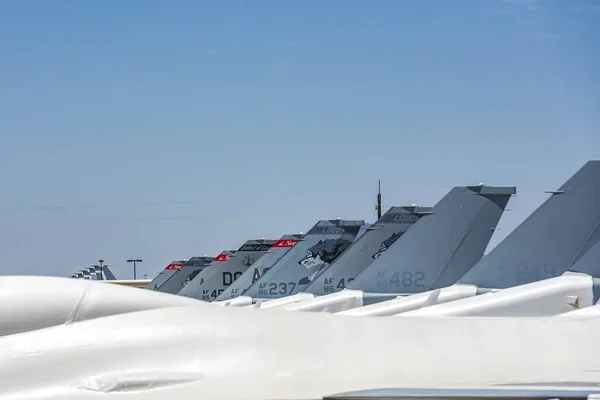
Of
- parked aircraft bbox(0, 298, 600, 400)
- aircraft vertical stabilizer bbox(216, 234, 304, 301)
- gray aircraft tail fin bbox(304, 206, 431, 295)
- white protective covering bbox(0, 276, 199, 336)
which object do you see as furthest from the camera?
aircraft vertical stabilizer bbox(216, 234, 304, 301)

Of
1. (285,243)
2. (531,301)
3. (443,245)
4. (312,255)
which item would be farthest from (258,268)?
(531,301)

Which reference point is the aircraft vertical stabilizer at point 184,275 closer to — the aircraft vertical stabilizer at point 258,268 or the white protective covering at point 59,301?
the aircraft vertical stabilizer at point 258,268

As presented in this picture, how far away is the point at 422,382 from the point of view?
18.4 ft

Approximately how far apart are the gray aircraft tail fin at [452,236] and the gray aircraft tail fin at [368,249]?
10.1ft

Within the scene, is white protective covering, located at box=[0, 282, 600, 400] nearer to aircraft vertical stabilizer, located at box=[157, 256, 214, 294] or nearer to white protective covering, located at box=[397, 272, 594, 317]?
white protective covering, located at box=[397, 272, 594, 317]

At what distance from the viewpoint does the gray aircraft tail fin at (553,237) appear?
14.0 m

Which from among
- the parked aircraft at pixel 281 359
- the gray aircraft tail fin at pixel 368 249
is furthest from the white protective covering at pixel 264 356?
the gray aircraft tail fin at pixel 368 249

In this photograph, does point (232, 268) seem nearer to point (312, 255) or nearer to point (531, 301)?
point (312, 255)

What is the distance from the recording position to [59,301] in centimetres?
571

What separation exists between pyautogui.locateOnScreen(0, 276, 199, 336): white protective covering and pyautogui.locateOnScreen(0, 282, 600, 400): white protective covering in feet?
0.23

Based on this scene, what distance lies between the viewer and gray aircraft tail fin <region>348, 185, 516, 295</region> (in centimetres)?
1819

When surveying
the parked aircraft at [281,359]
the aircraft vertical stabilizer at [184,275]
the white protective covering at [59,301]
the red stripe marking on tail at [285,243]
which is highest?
the red stripe marking on tail at [285,243]

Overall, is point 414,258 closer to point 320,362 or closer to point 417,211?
point 417,211

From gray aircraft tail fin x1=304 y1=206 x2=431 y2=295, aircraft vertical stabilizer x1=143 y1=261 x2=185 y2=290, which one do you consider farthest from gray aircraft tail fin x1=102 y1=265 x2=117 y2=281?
gray aircraft tail fin x1=304 y1=206 x2=431 y2=295
